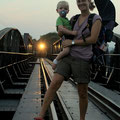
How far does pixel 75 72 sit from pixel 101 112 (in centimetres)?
195

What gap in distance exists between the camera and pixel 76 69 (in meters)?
2.69

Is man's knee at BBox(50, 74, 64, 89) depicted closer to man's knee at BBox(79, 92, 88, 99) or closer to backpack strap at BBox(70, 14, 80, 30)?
man's knee at BBox(79, 92, 88, 99)

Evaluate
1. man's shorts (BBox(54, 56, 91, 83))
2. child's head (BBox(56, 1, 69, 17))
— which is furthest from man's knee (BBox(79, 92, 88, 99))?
child's head (BBox(56, 1, 69, 17))

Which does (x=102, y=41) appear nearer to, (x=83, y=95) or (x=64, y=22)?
(x=64, y=22)

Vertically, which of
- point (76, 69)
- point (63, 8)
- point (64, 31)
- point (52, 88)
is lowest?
point (52, 88)

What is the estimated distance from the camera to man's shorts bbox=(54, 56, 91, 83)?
8.77 feet

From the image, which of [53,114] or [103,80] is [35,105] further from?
[103,80]

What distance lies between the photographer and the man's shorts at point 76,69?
8.77 feet

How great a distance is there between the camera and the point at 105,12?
9.31 ft

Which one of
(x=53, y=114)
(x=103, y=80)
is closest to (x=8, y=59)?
(x=103, y=80)

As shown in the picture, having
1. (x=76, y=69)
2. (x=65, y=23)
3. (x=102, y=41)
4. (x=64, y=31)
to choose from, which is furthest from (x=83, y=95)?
(x=65, y=23)

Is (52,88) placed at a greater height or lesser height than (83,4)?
lesser

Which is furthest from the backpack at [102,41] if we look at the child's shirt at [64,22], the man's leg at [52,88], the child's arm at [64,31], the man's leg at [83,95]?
the man's leg at [52,88]

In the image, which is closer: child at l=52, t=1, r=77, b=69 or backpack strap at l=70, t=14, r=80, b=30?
child at l=52, t=1, r=77, b=69
